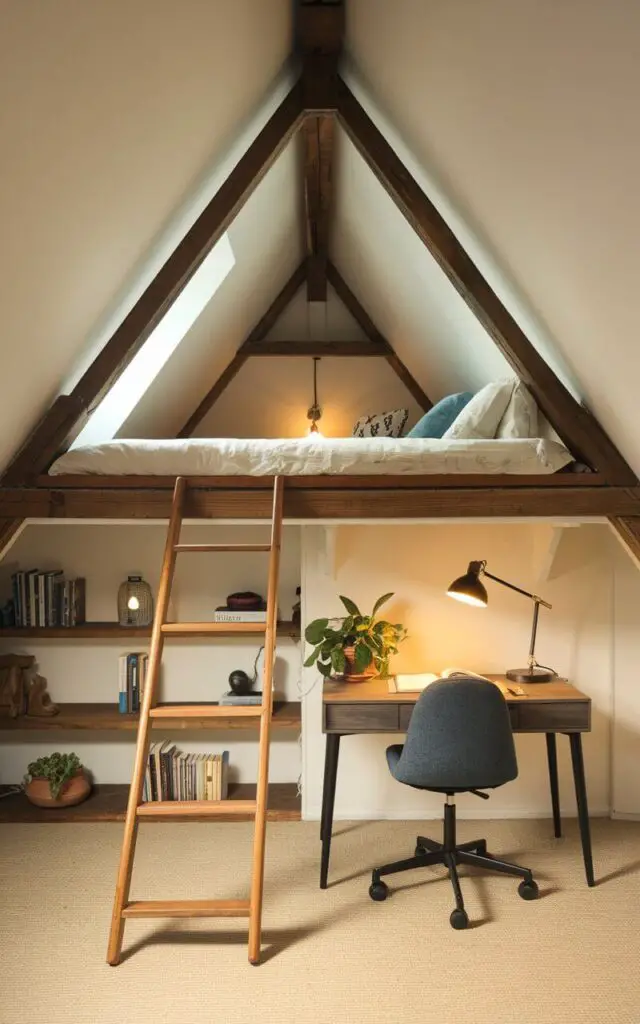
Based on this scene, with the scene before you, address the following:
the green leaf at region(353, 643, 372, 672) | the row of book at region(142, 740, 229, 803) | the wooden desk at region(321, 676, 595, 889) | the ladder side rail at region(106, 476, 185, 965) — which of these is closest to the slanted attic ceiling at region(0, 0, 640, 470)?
the ladder side rail at region(106, 476, 185, 965)

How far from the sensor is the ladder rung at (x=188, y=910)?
283 centimetres

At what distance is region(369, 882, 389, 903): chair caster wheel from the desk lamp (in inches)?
44.3

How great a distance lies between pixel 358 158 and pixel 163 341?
4.44ft

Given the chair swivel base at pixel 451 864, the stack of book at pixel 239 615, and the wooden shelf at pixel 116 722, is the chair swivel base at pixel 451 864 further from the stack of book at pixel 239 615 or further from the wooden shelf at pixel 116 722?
the stack of book at pixel 239 615

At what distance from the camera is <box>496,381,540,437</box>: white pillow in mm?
3592

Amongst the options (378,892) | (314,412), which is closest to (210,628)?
(378,892)

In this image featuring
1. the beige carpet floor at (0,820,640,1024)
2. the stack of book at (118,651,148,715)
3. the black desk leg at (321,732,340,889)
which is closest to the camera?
the beige carpet floor at (0,820,640,1024)

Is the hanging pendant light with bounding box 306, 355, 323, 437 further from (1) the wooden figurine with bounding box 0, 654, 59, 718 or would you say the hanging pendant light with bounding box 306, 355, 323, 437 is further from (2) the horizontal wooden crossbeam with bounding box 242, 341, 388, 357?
(1) the wooden figurine with bounding box 0, 654, 59, 718

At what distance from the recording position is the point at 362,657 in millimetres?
3945

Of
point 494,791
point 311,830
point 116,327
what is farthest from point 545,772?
point 116,327

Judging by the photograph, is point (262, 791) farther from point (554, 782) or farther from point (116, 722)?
point (554, 782)

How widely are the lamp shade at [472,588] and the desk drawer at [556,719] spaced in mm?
489

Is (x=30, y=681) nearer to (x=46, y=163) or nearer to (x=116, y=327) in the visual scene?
(x=116, y=327)

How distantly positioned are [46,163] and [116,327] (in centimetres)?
136
